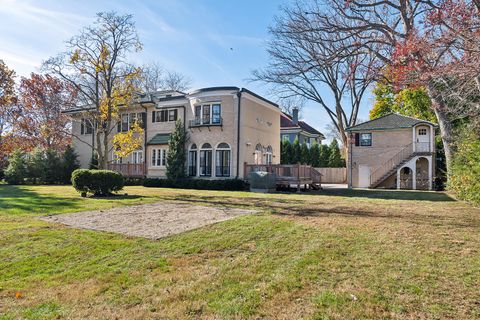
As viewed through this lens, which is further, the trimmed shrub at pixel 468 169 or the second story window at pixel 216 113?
the second story window at pixel 216 113

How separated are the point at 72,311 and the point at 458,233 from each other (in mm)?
7223

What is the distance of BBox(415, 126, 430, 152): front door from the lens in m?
24.5

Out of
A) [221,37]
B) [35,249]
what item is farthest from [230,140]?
[35,249]

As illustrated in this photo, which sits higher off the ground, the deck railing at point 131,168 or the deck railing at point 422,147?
the deck railing at point 422,147

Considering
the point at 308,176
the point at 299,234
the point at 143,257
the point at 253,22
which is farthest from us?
the point at 308,176

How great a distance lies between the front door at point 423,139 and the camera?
24.5m

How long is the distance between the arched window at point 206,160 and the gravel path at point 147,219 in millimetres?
13572

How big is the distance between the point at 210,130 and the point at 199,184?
4.22m

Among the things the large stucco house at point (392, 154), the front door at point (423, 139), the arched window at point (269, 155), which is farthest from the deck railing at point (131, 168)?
the front door at point (423, 139)

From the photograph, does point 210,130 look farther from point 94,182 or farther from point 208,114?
point 94,182

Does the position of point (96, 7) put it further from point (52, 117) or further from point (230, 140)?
point (52, 117)

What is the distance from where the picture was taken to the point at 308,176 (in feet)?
69.4

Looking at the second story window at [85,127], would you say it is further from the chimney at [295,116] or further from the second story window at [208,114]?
the chimney at [295,116]

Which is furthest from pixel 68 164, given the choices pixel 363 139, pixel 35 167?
pixel 363 139
